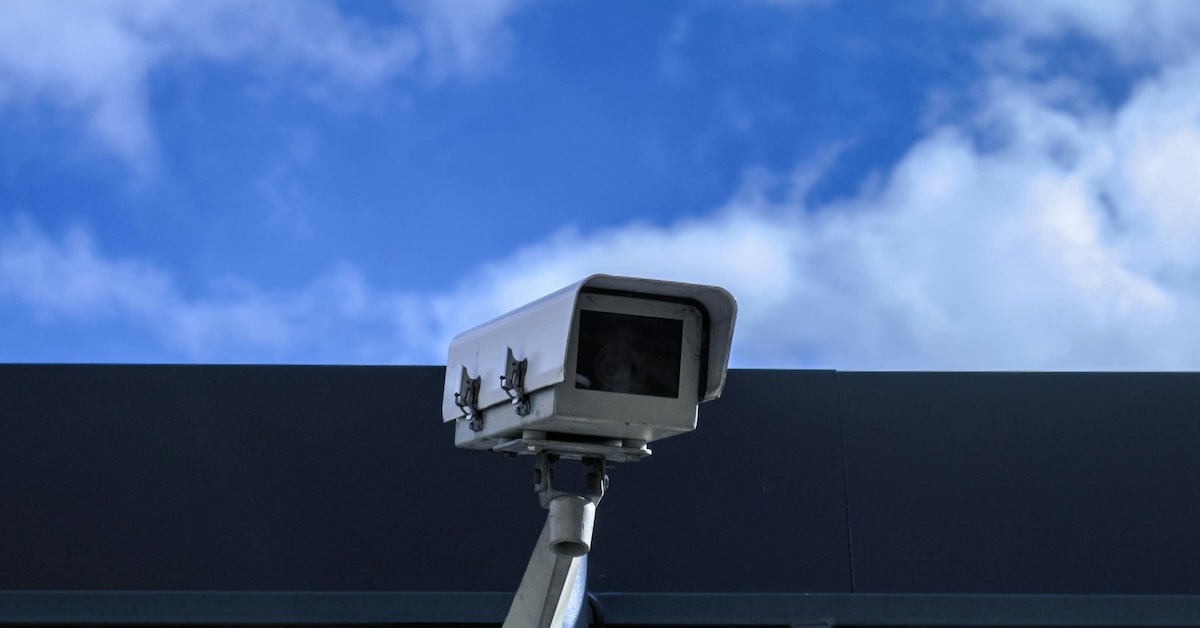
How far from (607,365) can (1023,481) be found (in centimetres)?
233

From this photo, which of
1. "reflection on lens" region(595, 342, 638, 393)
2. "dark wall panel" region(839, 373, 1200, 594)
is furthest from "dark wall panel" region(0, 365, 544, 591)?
"reflection on lens" region(595, 342, 638, 393)

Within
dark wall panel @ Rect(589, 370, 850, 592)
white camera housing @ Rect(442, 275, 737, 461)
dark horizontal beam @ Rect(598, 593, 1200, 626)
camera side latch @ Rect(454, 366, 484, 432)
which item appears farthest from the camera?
dark wall panel @ Rect(589, 370, 850, 592)

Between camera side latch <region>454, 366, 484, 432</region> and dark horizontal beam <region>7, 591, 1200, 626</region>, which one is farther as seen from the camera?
dark horizontal beam <region>7, 591, 1200, 626</region>

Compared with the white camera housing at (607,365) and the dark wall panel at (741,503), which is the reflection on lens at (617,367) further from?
the dark wall panel at (741,503)

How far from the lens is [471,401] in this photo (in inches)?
95.2

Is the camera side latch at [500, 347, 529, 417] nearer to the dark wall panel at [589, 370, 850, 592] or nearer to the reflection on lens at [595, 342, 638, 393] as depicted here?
the reflection on lens at [595, 342, 638, 393]

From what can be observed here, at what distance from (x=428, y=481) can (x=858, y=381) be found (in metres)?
1.51

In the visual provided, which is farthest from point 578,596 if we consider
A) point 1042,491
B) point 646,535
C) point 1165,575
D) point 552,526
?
point 1165,575

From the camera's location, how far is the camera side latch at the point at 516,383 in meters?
2.25

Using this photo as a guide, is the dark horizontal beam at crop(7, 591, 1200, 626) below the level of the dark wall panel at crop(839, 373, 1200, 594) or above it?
below

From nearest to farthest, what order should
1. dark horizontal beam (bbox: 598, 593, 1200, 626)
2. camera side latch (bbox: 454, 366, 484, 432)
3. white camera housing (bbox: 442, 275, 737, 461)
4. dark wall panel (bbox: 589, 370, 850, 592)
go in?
white camera housing (bbox: 442, 275, 737, 461) < camera side latch (bbox: 454, 366, 484, 432) < dark horizontal beam (bbox: 598, 593, 1200, 626) < dark wall panel (bbox: 589, 370, 850, 592)

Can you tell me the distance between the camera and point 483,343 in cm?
244

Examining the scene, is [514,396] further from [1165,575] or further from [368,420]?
[1165,575]

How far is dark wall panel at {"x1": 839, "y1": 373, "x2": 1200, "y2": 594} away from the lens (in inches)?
156
